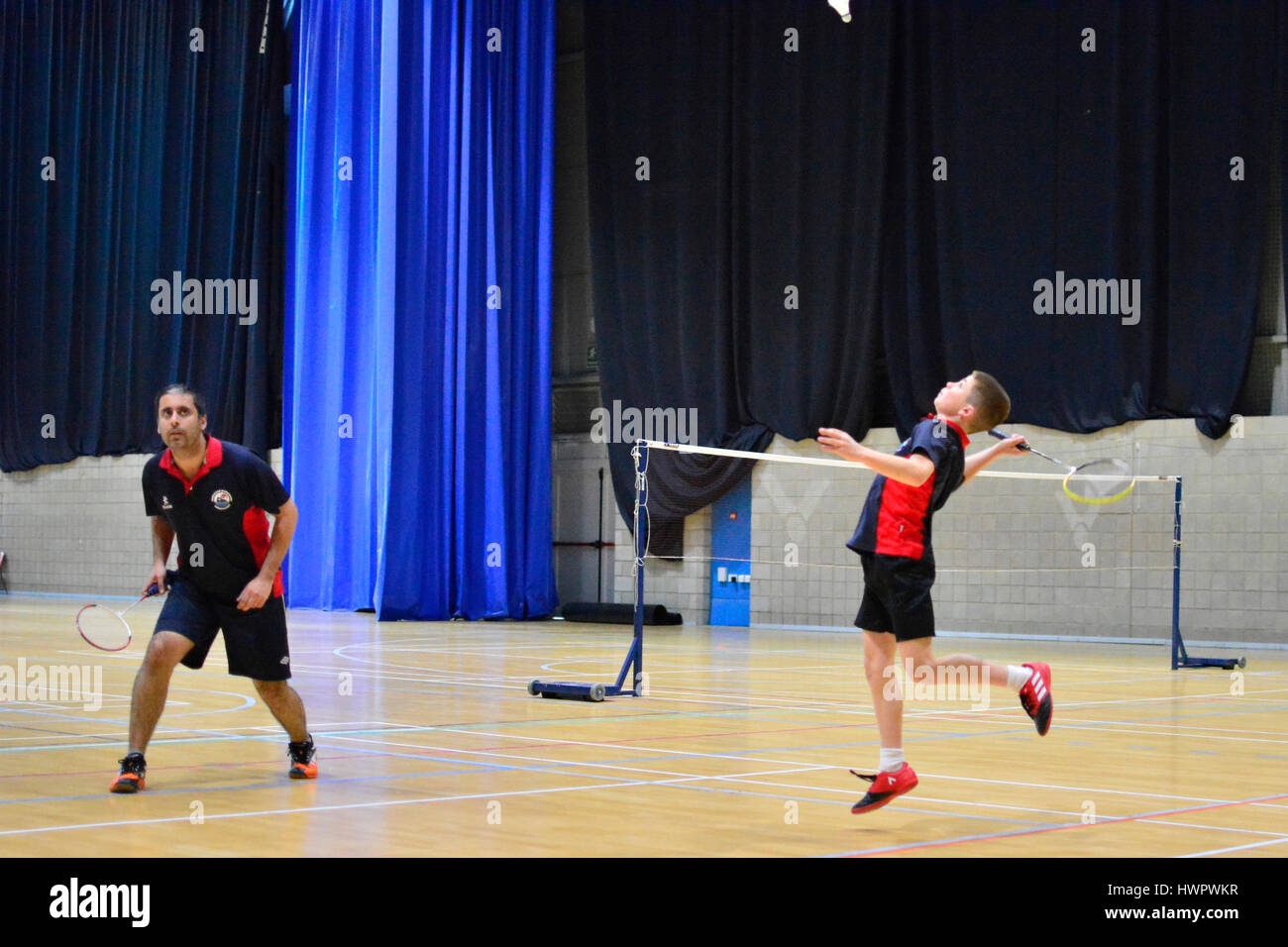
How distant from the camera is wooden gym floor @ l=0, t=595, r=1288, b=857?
555 centimetres

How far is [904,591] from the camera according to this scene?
20.6 feet

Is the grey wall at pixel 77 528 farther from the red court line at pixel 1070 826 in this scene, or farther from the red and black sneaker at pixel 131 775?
the red court line at pixel 1070 826

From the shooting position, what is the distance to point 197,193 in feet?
96.3

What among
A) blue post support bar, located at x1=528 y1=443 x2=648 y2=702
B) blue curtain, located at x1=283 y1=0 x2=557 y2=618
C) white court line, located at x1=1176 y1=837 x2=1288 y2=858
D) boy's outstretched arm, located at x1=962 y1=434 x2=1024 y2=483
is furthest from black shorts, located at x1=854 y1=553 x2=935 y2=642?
blue curtain, located at x1=283 y1=0 x2=557 y2=618

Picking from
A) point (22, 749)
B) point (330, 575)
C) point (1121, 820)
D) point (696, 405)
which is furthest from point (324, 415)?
point (1121, 820)

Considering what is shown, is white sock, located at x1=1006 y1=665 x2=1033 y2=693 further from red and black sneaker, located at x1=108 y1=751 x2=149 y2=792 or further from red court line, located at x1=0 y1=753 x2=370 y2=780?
red and black sneaker, located at x1=108 y1=751 x2=149 y2=792

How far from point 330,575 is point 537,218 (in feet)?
22.9

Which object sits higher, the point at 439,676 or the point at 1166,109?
the point at 1166,109

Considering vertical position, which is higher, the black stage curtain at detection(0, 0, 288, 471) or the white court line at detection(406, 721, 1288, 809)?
the black stage curtain at detection(0, 0, 288, 471)

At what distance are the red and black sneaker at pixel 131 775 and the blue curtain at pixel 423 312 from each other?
17822 mm

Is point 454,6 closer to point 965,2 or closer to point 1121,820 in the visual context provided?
point 965,2

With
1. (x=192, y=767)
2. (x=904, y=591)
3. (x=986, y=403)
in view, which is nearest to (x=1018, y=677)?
(x=904, y=591)

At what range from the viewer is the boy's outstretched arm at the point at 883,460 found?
226 inches

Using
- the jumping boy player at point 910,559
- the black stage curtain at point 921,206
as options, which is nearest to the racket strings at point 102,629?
the jumping boy player at point 910,559
